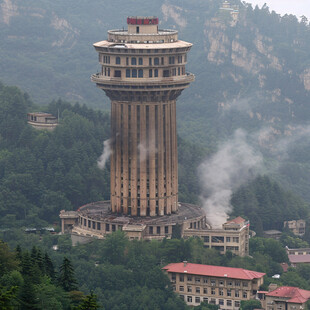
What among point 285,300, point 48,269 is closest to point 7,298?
point 48,269

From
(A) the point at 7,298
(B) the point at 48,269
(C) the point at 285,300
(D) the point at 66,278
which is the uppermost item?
(B) the point at 48,269

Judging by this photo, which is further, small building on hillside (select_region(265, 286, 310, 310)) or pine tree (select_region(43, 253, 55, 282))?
small building on hillside (select_region(265, 286, 310, 310))

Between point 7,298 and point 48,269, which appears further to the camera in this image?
point 48,269

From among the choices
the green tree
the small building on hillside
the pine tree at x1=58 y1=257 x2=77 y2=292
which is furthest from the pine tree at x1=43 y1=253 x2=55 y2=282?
→ the small building on hillside

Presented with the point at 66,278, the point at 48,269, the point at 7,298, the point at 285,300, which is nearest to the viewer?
the point at 7,298

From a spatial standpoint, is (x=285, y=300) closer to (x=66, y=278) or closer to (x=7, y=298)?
(x=66, y=278)

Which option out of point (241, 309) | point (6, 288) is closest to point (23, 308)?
point (6, 288)

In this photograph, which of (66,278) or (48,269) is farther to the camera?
(48,269)

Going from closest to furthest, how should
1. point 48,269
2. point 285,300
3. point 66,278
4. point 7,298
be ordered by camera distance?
1. point 7,298
2. point 66,278
3. point 48,269
4. point 285,300

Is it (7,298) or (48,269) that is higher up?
(48,269)

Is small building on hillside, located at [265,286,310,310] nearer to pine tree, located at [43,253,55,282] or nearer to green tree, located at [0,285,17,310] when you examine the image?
pine tree, located at [43,253,55,282]

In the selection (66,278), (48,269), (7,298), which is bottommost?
(7,298)

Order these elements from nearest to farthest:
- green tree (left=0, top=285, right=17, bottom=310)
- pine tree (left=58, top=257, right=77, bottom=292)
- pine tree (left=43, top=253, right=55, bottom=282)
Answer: green tree (left=0, top=285, right=17, bottom=310), pine tree (left=58, top=257, right=77, bottom=292), pine tree (left=43, top=253, right=55, bottom=282)
